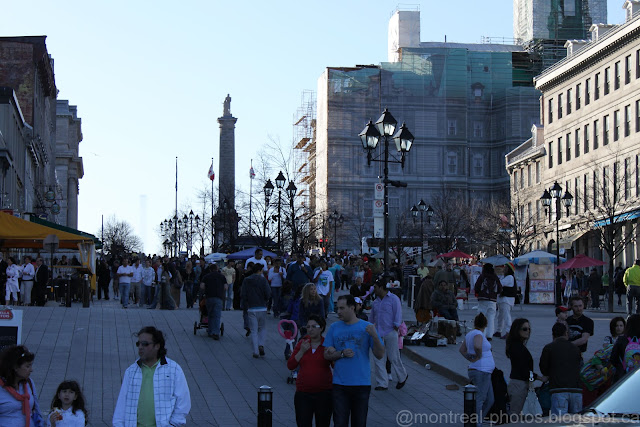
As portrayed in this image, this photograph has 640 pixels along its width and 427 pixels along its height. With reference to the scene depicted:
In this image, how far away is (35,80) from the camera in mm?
71250

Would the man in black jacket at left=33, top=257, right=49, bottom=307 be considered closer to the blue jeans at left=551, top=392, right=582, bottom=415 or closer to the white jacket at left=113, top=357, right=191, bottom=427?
the blue jeans at left=551, top=392, right=582, bottom=415

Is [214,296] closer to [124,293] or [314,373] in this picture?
[124,293]

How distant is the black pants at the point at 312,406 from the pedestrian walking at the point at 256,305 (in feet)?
33.6

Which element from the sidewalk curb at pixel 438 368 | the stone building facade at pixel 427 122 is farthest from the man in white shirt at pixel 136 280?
the stone building facade at pixel 427 122

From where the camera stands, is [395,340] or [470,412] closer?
[470,412]

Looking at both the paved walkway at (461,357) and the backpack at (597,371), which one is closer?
the backpack at (597,371)

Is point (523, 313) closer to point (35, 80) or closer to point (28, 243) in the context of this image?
point (28, 243)

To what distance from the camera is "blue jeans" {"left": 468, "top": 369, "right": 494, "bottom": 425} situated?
11.6m

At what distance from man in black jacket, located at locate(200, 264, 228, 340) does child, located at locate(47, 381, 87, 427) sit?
1380cm

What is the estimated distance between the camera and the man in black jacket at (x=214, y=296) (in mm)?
22391

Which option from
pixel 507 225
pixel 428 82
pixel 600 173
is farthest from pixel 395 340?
pixel 428 82

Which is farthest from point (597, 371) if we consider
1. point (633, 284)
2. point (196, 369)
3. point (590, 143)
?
point (590, 143)

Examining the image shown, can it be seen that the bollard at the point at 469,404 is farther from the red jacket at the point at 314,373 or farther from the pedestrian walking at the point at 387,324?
the pedestrian walking at the point at 387,324

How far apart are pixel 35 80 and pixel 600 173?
3893 centimetres
